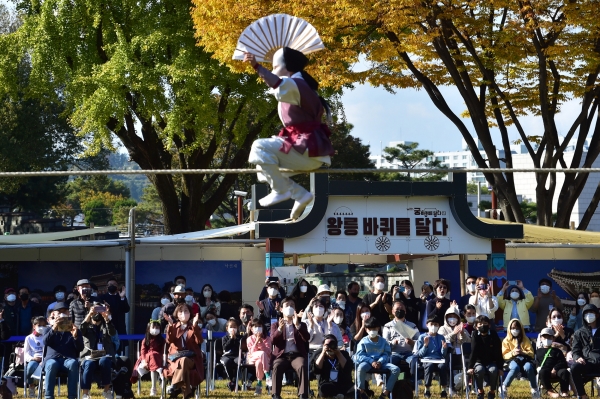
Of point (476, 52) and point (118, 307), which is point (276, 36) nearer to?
point (118, 307)

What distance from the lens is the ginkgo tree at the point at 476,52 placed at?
49.0 feet

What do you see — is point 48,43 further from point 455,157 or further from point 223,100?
point 455,157

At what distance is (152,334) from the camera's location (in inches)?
412

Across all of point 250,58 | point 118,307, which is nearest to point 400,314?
point 118,307

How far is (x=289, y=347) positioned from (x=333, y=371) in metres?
0.58

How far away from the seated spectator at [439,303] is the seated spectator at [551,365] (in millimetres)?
1307

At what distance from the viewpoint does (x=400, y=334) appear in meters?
10.8

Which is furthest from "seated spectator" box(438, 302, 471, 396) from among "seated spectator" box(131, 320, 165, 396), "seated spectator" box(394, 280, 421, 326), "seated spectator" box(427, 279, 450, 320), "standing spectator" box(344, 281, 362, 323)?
"seated spectator" box(131, 320, 165, 396)

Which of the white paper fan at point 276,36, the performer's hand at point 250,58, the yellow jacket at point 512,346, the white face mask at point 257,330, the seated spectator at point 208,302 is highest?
the white paper fan at point 276,36

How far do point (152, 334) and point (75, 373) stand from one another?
91 centimetres

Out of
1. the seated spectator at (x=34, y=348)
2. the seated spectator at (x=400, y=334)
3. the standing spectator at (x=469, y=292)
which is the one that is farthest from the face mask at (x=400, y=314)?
the seated spectator at (x=34, y=348)

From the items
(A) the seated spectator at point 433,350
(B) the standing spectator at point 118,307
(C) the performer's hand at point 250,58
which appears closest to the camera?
(C) the performer's hand at point 250,58

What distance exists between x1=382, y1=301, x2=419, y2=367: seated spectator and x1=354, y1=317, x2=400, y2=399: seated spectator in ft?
1.18

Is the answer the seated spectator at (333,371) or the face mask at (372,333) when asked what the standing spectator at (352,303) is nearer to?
the seated spectator at (333,371)
